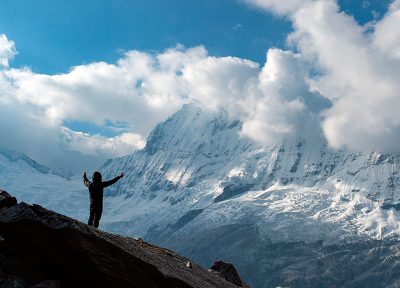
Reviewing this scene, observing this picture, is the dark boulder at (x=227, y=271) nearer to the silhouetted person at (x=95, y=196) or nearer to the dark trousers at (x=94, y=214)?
the dark trousers at (x=94, y=214)

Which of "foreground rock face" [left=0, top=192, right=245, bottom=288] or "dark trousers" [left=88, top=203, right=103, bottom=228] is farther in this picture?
"dark trousers" [left=88, top=203, right=103, bottom=228]

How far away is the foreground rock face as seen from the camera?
61.9ft

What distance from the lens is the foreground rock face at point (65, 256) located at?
742 inches

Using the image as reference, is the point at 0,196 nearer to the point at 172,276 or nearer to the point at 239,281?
the point at 172,276

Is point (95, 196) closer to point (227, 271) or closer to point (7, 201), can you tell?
point (7, 201)

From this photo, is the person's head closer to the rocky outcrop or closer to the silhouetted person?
the silhouetted person

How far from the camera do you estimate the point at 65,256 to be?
1916 centimetres

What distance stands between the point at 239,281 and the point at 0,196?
1291 cm

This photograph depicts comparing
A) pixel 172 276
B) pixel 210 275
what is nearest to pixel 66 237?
pixel 172 276

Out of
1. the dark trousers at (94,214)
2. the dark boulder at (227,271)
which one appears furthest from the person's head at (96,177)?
the dark boulder at (227,271)

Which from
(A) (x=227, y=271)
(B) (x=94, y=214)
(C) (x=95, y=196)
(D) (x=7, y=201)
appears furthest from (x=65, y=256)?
(A) (x=227, y=271)

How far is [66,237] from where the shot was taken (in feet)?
61.1

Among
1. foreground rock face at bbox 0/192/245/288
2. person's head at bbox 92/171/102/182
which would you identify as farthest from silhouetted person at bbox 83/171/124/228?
foreground rock face at bbox 0/192/245/288

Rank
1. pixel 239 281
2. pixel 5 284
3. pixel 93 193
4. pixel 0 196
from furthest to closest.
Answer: pixel 239 281 < pixel 93 193 < pixel 0 196 < pixel 5 284
